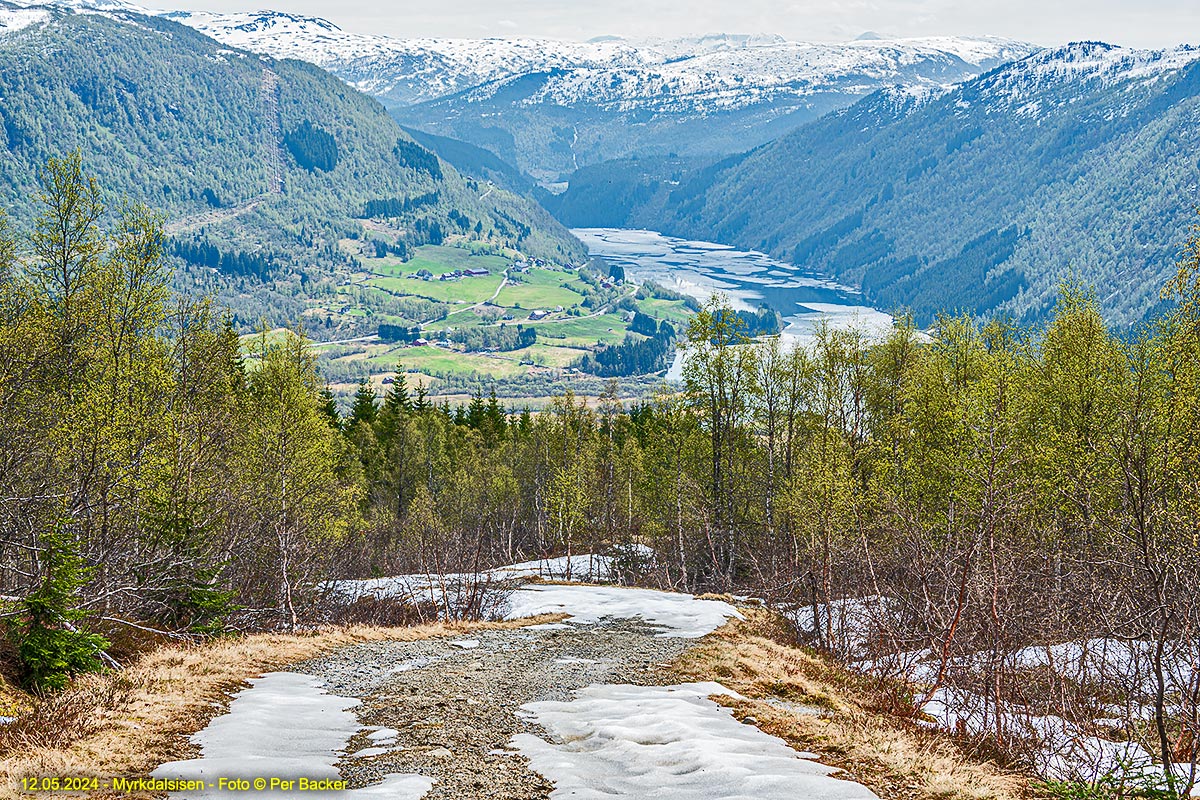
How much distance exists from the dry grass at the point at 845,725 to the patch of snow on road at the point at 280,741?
20.4 feet

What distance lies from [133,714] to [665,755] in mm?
8212

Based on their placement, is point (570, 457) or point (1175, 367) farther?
point (570, 457)

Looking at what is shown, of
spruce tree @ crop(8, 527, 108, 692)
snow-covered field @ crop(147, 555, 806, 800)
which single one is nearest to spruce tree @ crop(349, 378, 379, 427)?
spruce tree @ crop(8, 527, 108, 692)

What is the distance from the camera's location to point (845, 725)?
14.8m

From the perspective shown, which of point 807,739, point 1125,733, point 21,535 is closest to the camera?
point 807,739

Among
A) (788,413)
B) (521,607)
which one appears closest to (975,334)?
(788,413)

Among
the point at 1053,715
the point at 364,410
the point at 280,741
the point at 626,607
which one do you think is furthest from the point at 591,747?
the point at 364,410

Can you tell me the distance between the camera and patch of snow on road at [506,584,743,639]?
3150cm

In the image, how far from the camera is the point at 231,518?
32.5 metres

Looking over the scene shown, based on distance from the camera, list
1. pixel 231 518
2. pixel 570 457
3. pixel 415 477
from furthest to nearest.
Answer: pixel 415 477 → pixel 570 457 → pixel 231 518

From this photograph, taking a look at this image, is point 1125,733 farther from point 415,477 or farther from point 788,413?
point 415,477

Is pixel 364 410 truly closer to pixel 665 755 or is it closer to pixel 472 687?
pixel 472 687

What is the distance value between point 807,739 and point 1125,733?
8.71 metres

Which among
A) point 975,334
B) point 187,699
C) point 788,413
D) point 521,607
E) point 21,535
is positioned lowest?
point 521,607
